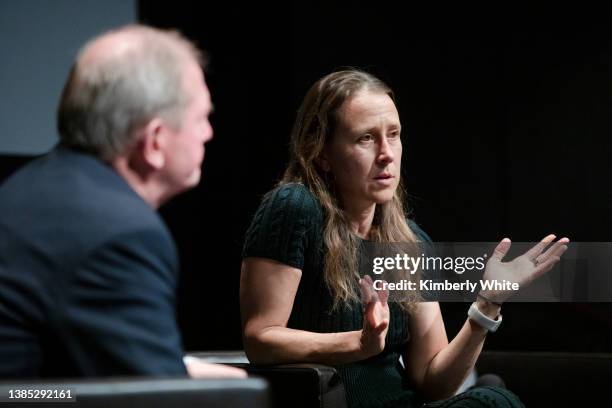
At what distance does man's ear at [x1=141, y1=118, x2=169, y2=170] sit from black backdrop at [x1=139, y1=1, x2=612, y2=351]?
271 cm

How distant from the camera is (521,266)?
244 centimetres

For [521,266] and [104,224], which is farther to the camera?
[521,266]

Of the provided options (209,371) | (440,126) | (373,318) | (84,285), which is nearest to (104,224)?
(84,285)

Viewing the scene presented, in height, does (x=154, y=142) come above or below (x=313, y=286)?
above

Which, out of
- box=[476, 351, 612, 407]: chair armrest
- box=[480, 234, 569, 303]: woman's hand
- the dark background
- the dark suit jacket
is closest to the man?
the dark suit jacket

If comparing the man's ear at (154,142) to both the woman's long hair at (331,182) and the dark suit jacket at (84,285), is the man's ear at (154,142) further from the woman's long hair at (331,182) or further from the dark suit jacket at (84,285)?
the woman's long hair at (331,182)

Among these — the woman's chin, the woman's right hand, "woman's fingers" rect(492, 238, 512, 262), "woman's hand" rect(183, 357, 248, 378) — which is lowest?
the woman's right hand

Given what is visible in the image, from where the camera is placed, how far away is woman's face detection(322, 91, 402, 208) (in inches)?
96.4

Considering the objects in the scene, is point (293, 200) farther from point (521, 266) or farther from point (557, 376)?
point (557, 376)

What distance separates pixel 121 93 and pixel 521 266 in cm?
150

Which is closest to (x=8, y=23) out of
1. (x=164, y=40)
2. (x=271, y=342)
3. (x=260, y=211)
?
(x=260, y=211)

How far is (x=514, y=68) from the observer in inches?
155

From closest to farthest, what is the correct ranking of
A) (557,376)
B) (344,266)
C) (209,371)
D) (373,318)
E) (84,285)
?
1. (84,285)
2. (209,371)
3. (373,318)
4. (344,266)
5. (557,376)

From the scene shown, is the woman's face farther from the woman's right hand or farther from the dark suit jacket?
the dark suit jacket
